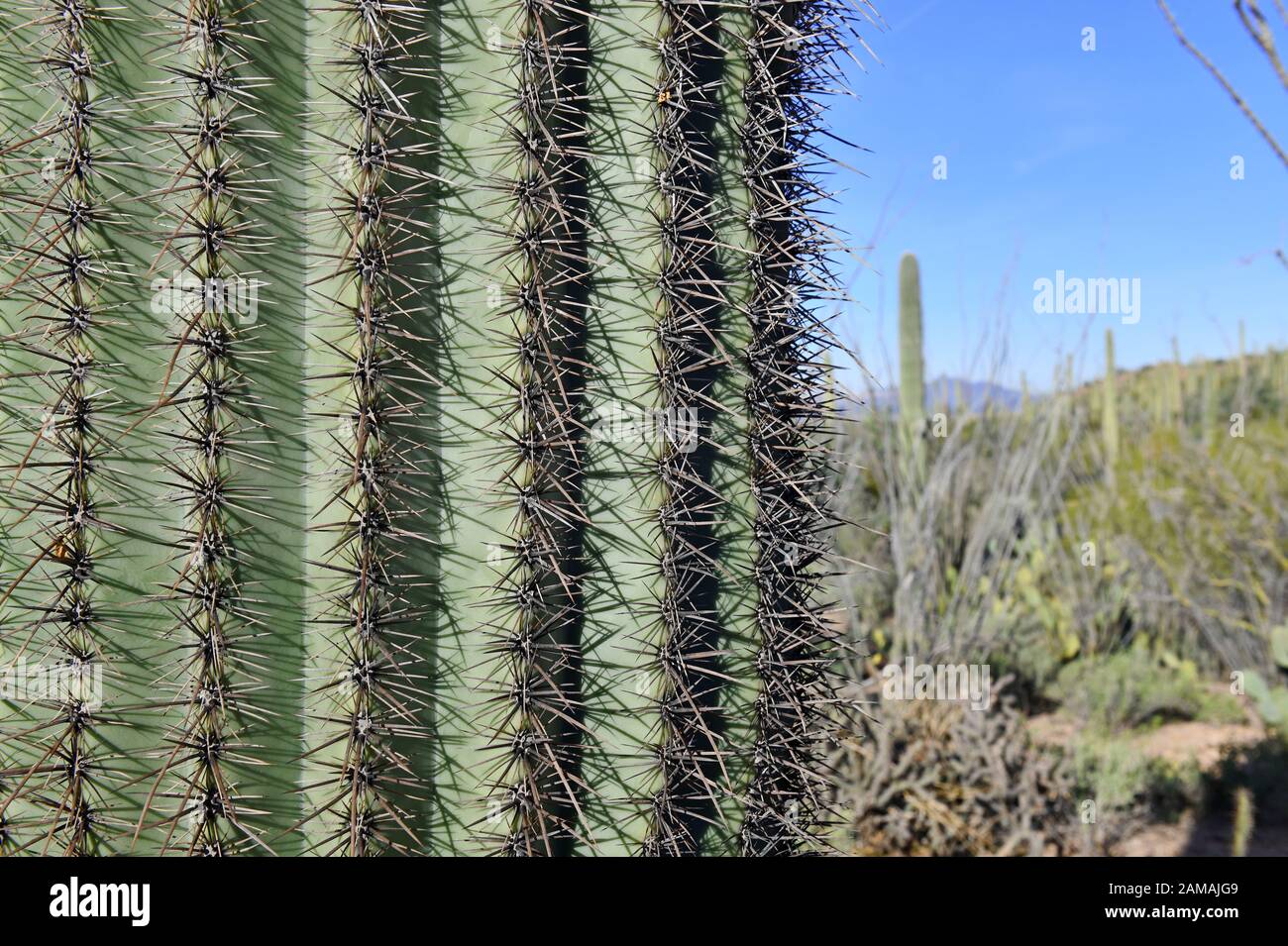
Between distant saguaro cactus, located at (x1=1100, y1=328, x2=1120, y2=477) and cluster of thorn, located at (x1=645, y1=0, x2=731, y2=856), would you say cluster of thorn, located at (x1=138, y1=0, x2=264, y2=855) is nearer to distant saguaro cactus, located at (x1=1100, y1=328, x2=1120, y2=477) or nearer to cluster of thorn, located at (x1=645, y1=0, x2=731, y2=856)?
cluster of thorn, located at (x1=645, y1=0, x2=731, y2=856)

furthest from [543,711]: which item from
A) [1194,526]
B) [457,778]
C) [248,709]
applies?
[1194,526]

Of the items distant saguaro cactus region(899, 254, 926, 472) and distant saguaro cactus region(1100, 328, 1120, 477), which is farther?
distant saguaro cactus region(1100, 328, 1120, 477)

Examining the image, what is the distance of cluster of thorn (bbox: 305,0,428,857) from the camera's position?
4.59 feet

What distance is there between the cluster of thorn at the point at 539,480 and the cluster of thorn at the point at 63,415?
65 centimetres

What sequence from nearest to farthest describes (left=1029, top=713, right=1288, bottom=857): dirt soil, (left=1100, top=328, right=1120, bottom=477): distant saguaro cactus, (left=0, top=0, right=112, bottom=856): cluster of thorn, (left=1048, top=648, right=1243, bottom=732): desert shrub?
1. (left=0, top=0, right=112, bottom=856): cluster of thorn
2. (left=1029, top=713, right=1288, bottom=857): dirt soil
3. (left=1048, top=648, right=1243, bottom=732): desert shrub
4. (left=1100, top=328, right=1120, bottom=477): distant saguaro cactus

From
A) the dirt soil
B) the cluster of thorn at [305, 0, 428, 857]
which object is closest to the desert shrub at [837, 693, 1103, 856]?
the dirt soil

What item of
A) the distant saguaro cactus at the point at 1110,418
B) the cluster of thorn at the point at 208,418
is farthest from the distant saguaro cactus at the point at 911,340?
the cluster of thorn at the point at 208,418

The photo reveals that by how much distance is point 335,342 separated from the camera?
1.45m

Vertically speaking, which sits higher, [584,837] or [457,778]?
[457,778]

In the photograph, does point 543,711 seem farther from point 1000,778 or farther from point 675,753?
point 1000,778

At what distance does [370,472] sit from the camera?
4.63 ft

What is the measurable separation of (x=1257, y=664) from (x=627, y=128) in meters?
6.52

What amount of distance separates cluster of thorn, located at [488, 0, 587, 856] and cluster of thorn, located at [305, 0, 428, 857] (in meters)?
0.17

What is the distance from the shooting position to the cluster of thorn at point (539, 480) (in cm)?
144
